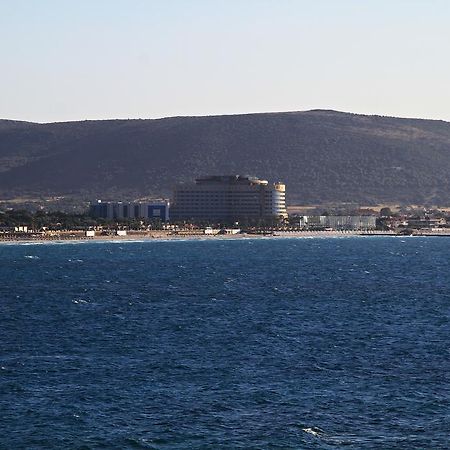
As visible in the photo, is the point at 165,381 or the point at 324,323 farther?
the point at 324,323

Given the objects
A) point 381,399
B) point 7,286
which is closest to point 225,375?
point 381,399

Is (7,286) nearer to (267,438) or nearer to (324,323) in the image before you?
(324,323)

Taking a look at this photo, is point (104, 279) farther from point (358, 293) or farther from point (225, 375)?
point (225, 375)

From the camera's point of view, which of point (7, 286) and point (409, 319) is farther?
point (7, 286)

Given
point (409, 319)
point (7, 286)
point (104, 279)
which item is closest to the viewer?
point (409, 319)

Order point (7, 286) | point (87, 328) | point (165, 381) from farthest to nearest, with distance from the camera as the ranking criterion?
point (7, 286) < point (87, 328) < point (165, 381)

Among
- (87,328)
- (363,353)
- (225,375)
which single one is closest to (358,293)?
(87,328)
